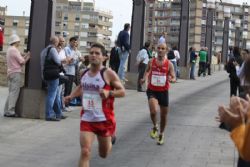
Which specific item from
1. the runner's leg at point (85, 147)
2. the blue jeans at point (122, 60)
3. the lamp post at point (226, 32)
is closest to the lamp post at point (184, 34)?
the blue jeans at point (122, 60)

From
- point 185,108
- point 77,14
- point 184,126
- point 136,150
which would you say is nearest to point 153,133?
point 136,150

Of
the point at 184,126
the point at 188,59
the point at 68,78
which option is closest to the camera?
the point at 184,126

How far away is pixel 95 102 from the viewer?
275 inches

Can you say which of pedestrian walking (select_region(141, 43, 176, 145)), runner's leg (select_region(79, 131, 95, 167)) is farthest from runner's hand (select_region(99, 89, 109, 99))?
pedestrian walking (select_region(141, 43, 176, 145))

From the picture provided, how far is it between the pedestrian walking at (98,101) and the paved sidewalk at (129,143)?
1.27 meters

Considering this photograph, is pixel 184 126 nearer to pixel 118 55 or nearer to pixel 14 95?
pixel 14 95

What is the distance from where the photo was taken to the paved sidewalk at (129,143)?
8352mm

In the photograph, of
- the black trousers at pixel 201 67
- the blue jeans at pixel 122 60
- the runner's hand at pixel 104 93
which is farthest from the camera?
the black trousers at pixel 201 67

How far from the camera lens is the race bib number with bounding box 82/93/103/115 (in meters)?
6.95

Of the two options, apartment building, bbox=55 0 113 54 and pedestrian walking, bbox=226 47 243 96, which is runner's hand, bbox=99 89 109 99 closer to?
pedestrian walking, bbox=226 47 243 96

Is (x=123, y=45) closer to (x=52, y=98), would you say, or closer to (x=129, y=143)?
(x=52, y=98)

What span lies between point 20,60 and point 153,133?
11.8 feet

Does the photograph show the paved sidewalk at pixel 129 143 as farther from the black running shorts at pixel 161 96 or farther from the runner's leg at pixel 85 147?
the runner's leg at pixel 85 147

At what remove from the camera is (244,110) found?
3375mm
